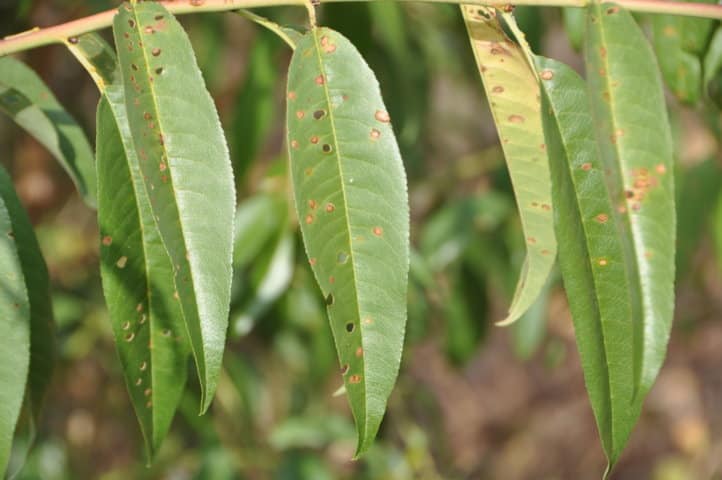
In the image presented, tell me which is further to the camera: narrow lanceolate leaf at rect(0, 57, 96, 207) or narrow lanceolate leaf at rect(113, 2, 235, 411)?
narrow lanceolate leaf at rect(0, 57, 96, 207)

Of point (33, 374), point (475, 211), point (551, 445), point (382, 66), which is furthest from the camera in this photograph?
point (551, 445)

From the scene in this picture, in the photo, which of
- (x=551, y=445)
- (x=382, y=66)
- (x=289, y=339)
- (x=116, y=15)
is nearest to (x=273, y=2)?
(x=116, y=15)

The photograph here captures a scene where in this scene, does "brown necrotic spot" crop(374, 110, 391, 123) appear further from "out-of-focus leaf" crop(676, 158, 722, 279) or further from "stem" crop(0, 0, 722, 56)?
"out-of-focus leaf" crop(676, 158, 722, 279)

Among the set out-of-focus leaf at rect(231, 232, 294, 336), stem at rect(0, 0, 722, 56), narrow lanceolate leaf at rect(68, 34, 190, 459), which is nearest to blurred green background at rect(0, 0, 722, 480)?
out-of-focus leaf at rect(231, 232, 294, 336)

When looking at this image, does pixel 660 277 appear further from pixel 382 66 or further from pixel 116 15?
pixel 382 66

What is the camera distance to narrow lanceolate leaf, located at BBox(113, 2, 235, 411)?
2.31ft

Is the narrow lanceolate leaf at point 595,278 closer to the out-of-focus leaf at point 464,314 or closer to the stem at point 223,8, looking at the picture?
the stem at point 223,8

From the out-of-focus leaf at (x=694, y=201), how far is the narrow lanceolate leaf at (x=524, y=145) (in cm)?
89

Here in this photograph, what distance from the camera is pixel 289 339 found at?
2139mm

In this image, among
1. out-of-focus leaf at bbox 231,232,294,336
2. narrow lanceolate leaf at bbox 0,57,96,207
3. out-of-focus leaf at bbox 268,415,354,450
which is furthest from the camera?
out-of-focus leaf at bbox 268,415,354,450

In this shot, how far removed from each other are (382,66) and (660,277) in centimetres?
104

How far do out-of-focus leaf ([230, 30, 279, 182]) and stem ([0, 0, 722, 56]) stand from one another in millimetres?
837

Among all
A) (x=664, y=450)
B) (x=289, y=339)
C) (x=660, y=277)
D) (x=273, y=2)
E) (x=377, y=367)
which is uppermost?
(x=273, y=2)

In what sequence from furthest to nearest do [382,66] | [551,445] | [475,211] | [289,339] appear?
[551,445], [289,339], [475,211], [382,66]
